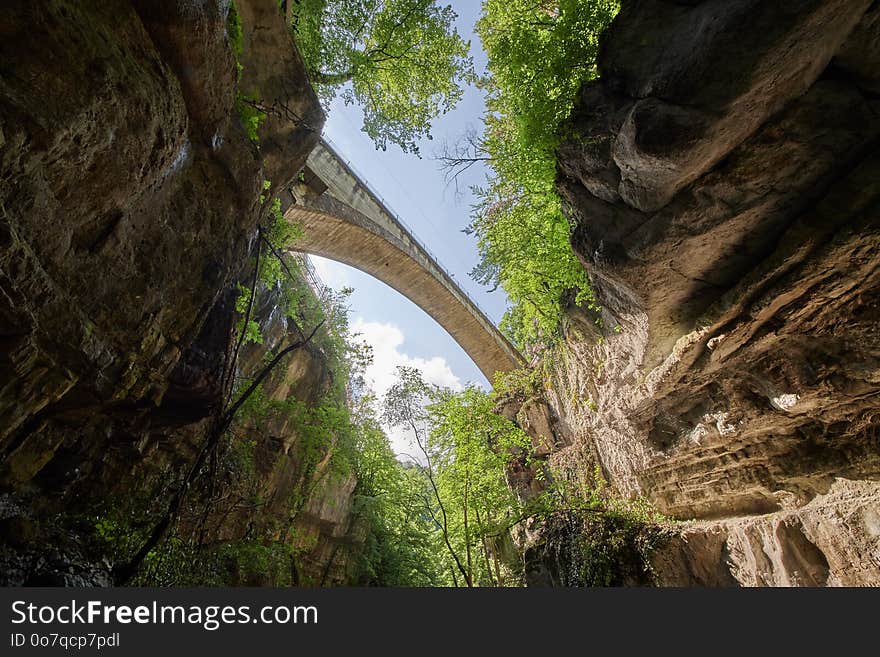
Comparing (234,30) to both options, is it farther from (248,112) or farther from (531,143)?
(531,143)

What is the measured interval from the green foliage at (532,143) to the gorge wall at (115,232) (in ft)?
10.3

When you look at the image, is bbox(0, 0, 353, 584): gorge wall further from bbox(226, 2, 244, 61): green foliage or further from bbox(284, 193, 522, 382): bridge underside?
bbox(284, 193, 522, 382): bridge underside

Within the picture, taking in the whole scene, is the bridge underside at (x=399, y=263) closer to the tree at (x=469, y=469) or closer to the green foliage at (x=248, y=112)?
the green foliage at (x=248, y=112)

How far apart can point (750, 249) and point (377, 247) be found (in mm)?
10938

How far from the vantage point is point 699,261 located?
4398mm

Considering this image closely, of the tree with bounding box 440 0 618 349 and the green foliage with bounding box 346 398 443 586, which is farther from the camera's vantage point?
the green foliage with bounding box 346 398 443 586

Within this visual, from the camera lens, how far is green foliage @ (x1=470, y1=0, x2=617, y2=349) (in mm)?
5555

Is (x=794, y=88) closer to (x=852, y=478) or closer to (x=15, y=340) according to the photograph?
(x=852, y=478)

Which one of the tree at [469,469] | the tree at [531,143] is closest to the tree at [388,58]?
the tree at [531,143]

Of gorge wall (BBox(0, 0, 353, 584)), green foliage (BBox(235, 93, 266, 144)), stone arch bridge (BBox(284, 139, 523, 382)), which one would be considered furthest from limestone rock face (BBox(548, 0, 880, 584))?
stone arch bridge (BBox(284, 139, 523, 382))

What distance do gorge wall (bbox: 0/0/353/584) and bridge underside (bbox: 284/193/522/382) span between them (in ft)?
14.5

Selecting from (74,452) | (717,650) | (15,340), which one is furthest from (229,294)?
(717,650)

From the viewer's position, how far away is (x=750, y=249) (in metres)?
4.11

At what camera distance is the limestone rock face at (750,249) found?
10.8 ft
